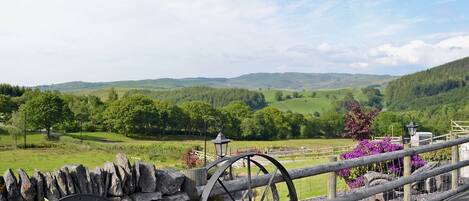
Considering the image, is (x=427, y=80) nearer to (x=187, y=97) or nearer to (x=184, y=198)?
(x=187, y=97)

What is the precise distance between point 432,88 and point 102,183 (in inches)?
7047

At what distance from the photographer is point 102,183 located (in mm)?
3188

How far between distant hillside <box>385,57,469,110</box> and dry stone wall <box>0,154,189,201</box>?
152 meters

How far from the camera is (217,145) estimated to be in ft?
42.7

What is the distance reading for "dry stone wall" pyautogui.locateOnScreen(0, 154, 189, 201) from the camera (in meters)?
2.85

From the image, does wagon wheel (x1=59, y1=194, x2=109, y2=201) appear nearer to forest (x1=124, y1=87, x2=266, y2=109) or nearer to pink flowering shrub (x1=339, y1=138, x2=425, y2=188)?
pink flowering shrub (x1=339, y1=138, x2=425, y2=188)

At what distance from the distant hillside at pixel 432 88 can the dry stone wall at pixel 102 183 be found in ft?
498

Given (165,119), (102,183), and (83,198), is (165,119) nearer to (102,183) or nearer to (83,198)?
(102,183)


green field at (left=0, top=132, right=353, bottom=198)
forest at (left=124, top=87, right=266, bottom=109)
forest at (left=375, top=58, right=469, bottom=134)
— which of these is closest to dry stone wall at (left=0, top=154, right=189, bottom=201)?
green field at (left=0, top=132, right=353, bottom=198)

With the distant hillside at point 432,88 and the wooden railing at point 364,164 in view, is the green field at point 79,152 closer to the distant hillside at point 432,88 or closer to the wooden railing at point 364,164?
the wooden railing at point 364,164

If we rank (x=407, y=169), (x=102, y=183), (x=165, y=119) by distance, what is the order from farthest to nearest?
(x=165, y=119) → (x=407, y=169) → (x=102, y=183)

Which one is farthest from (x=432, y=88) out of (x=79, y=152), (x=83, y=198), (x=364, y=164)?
(x=83, y=198)

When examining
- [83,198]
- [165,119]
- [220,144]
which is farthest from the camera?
[165,119]

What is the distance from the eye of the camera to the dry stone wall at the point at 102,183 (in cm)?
285
